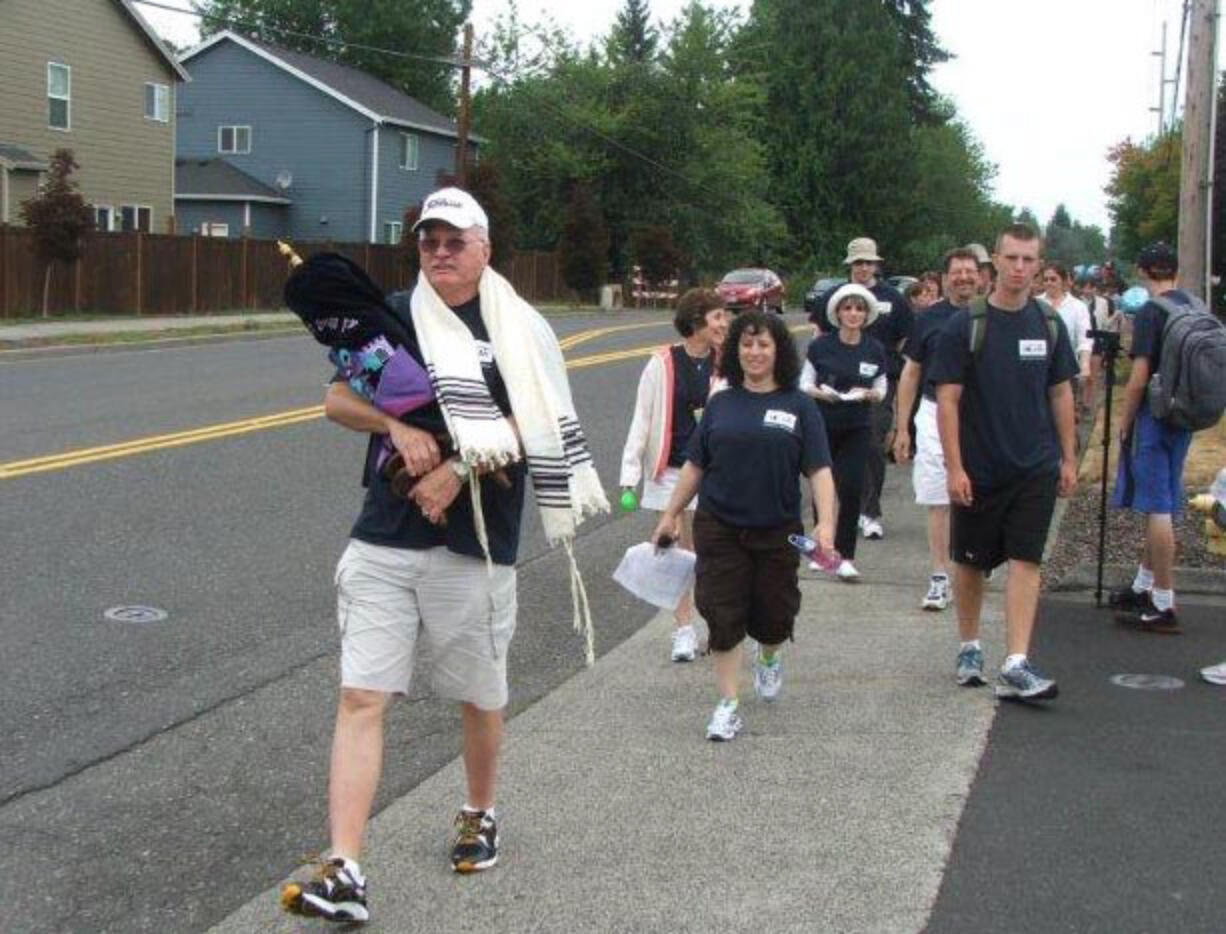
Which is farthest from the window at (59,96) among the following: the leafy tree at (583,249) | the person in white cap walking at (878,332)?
the person in white cap walking at (878,332)

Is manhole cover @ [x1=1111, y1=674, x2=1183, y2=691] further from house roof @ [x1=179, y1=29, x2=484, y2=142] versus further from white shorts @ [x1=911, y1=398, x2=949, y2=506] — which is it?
house roof @ [x1=179, y1=29, x2=484, y2=142]

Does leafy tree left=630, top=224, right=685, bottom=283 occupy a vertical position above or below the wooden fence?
above

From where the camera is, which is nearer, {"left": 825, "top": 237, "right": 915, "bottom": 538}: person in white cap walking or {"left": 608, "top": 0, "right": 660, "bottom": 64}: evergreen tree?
{"left": 825, "top": 237, "right": 915, "bottom": 538}: person in white cap walking

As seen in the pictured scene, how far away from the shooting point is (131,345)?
2306 cm

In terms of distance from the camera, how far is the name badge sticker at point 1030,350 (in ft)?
19.9

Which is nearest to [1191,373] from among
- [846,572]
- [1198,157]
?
[846,572]

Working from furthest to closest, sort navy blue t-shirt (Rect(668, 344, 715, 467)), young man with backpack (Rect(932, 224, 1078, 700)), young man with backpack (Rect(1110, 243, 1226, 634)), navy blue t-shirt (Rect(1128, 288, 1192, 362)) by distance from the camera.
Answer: navy blue t-shirt (Rect(1128, 288, 1192, 362))
young man with backpack (Rect(1110, 243, 1226, 634))
navy blue t-shirt (Rect(668, 344, 715, 467))
young man with backpack (Rect(932, 224, 1078, 700))

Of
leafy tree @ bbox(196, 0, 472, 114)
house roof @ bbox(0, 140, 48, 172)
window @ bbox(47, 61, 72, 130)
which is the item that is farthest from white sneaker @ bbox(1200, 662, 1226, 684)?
leafy tree @ bbox(196, 0, 472, 114)

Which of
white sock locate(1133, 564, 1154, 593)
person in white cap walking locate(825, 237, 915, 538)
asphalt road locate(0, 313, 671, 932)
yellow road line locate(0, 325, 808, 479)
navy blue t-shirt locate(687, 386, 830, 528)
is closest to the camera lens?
asphalt road locate(0, 313, 671, 932)

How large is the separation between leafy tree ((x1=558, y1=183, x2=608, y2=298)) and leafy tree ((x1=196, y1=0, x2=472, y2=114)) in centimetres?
2990

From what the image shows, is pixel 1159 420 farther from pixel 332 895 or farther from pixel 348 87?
pixel 348 87

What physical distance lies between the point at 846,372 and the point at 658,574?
112 inches

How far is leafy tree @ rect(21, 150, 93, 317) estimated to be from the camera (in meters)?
26.9

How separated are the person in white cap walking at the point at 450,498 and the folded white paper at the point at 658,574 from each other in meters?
1.73
